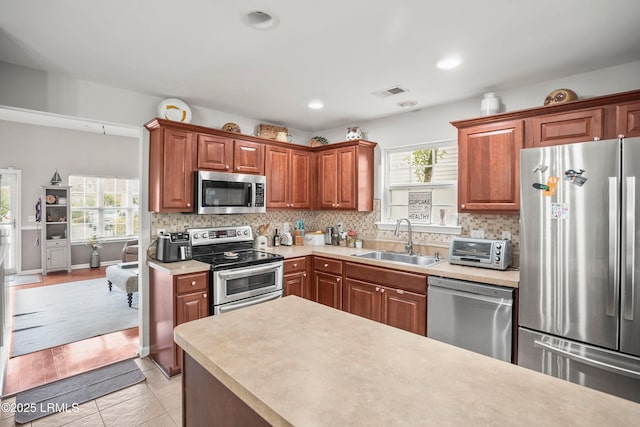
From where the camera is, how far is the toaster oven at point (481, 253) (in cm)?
277

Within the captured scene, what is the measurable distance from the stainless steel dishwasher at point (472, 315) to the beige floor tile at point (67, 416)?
8.85ft

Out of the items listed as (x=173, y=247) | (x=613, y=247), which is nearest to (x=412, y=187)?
(x=613, y=247)

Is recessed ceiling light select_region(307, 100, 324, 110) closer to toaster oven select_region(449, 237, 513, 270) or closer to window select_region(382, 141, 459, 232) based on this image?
window select_region(382, 141, 459, 232)

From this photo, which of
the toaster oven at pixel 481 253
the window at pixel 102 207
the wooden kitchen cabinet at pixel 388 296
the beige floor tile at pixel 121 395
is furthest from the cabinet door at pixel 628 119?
the window at pixel 102 207

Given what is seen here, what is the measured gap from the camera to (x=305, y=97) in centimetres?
334

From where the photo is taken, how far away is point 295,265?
12.2 feet

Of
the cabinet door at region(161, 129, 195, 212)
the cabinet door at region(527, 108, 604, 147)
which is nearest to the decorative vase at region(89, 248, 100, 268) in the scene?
the cabinet door at region(161, 129, 195, 212)

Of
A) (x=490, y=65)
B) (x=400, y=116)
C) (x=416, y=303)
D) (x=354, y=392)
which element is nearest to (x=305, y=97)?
(x=400, y=116)

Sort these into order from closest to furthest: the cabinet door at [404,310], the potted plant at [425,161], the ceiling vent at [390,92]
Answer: the cabinet door at [404,310] < the ceiling vent at [390,92] < the potted plant at [425,161]

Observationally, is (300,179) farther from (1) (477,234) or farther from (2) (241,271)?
(1) (477,234)

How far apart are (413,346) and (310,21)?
72.6 inches

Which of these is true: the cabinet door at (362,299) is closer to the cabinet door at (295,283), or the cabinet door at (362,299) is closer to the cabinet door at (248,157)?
the cabinet door at (295,283)

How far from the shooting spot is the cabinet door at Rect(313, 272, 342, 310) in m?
3.64

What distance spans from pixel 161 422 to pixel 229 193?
2104 mm
